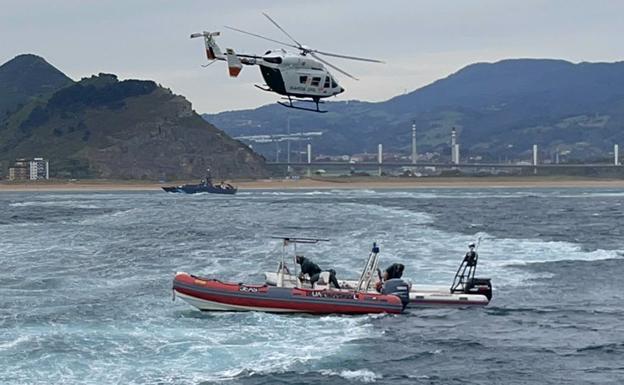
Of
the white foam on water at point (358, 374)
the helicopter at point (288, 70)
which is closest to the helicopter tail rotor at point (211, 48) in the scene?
the helicopter at point (288, 70)

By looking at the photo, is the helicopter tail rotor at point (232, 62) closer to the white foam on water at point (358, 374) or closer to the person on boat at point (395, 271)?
the person on boat at point (395, 271)

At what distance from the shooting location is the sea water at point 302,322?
33438mm

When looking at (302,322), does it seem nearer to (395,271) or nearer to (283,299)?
(283,299)

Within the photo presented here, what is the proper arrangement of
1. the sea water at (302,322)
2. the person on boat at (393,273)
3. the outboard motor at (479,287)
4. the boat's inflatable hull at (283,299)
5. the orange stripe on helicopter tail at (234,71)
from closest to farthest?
the sea water at (302,322), the boat's inflatable hull at (283,299), the person on boat at (393,273), the outboard motor at (479,287), the orange stripe on helicopter tail at (234,71)

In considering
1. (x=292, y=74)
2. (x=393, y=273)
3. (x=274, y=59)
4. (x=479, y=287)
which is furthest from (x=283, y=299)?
(x=274, y=59)

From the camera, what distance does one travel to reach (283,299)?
43.1 m

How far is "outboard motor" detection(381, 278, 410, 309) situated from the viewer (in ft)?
144

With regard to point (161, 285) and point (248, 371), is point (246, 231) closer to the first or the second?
point (161, 285)

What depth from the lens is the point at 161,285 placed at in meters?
51.7

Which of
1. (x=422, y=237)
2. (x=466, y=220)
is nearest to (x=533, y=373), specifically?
(x=422, y=237)

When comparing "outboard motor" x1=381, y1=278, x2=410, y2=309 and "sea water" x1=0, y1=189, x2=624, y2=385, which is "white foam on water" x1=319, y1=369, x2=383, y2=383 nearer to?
"sea water" x1=0, y1=189, x2=624, y2=385

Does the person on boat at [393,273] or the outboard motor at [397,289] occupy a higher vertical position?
the person on boat at [393,273]

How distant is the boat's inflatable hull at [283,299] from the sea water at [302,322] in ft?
1.30

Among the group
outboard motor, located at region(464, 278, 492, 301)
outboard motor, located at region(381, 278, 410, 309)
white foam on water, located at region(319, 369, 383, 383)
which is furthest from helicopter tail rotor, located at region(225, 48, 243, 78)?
white foam on water, located at region(319, 369, 383, 383)
